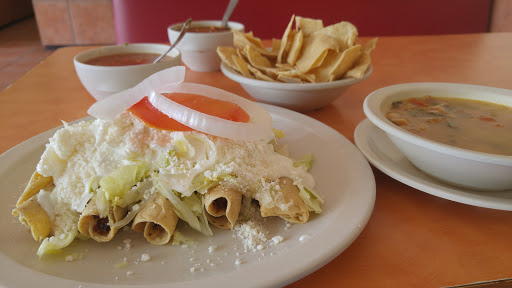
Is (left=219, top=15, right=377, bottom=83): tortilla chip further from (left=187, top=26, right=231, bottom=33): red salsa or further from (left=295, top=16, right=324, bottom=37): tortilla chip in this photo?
(left=187, top=26, right=231, bottom=33): red salsa

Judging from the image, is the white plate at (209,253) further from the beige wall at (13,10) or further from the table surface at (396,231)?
the beige wall at (13,10)

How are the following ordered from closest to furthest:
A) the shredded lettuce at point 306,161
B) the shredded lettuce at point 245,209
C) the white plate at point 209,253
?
the white plate at point 209,253 → the shredded lettuce at point 245,209 → the shredded lettuce at point 306,161

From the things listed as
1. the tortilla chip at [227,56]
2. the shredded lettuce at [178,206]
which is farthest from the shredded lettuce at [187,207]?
the tortilla chip at [227,56]

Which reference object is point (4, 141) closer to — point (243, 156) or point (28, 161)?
point (28, 161)

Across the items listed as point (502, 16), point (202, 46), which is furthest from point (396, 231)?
point (502, 16)

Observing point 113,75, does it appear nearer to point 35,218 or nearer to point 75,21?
point 35,218

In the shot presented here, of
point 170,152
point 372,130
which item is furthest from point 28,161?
point 372,130

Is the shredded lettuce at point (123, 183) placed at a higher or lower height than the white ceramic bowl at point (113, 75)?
lower
